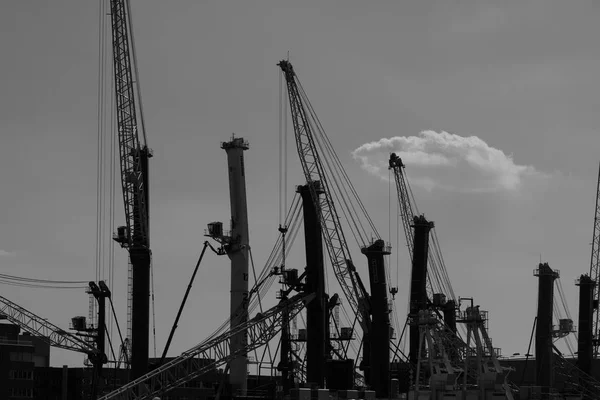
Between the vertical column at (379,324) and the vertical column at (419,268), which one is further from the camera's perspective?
the vertical column at (419,268)

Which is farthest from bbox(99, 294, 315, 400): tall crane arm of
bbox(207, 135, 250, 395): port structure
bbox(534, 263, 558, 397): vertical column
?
bbox(534, 263, 558, 397): vertical column

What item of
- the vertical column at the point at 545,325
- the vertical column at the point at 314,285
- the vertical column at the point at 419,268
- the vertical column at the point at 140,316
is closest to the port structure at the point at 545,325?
the vertical column at the point at 545,325

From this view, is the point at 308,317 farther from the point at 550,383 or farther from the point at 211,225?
the point at 550,383

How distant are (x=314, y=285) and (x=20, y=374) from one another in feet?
148

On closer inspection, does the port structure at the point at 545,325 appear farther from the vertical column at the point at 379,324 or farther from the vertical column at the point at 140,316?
the vertical column at the point at 140,316

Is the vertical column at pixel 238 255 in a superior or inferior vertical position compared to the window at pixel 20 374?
superior

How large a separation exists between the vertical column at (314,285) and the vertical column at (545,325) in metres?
38.6

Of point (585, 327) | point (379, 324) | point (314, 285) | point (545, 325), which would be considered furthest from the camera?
point (585, 327)

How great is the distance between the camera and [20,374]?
13512 cm

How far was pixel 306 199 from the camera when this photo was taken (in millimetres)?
115250

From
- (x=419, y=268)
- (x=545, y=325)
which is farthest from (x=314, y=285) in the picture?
(x=545, y=325)

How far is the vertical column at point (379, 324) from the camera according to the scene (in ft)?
353

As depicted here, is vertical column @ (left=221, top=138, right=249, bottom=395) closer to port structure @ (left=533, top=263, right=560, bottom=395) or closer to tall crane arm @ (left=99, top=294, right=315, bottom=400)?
tall crane arm @ (left=99, top=294, right=315, bottom=400)

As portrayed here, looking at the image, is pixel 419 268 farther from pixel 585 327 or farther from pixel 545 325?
pixel 585 327
